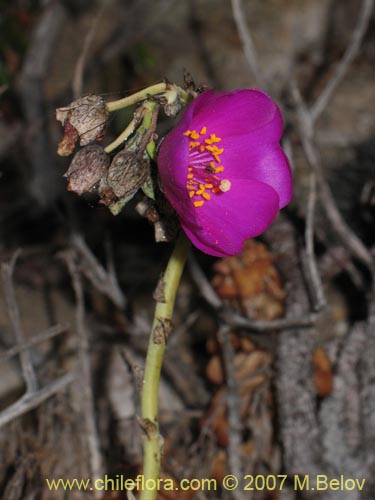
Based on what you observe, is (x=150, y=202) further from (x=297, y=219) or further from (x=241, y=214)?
(x=297, y=219)

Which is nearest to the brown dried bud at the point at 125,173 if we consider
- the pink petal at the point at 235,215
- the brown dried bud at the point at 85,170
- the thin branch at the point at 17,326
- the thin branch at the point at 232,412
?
the brown dried bud at the point at 85,170

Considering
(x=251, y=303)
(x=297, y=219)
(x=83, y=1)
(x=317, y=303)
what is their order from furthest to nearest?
1. (x=83, y=1)
2. (x=297, y=219)
3. (x=251, y=303)
4. (x=317, y=303)

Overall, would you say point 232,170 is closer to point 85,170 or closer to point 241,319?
point 85,170

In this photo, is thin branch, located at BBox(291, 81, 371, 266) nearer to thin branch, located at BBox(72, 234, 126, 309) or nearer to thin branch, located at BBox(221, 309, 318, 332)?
thin branch, located at BBox(221, 309, 318, 332)

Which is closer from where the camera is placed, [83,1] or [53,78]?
[53,78]

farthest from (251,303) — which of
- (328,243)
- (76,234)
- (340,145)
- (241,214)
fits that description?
(340,145)

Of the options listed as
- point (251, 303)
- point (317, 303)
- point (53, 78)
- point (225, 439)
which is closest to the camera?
point (317, 303)

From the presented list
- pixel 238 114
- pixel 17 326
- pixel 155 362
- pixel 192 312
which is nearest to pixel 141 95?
pixel 238 114

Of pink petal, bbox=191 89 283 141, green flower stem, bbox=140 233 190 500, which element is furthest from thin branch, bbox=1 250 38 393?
pink petal, bbox=191 89 283 141
